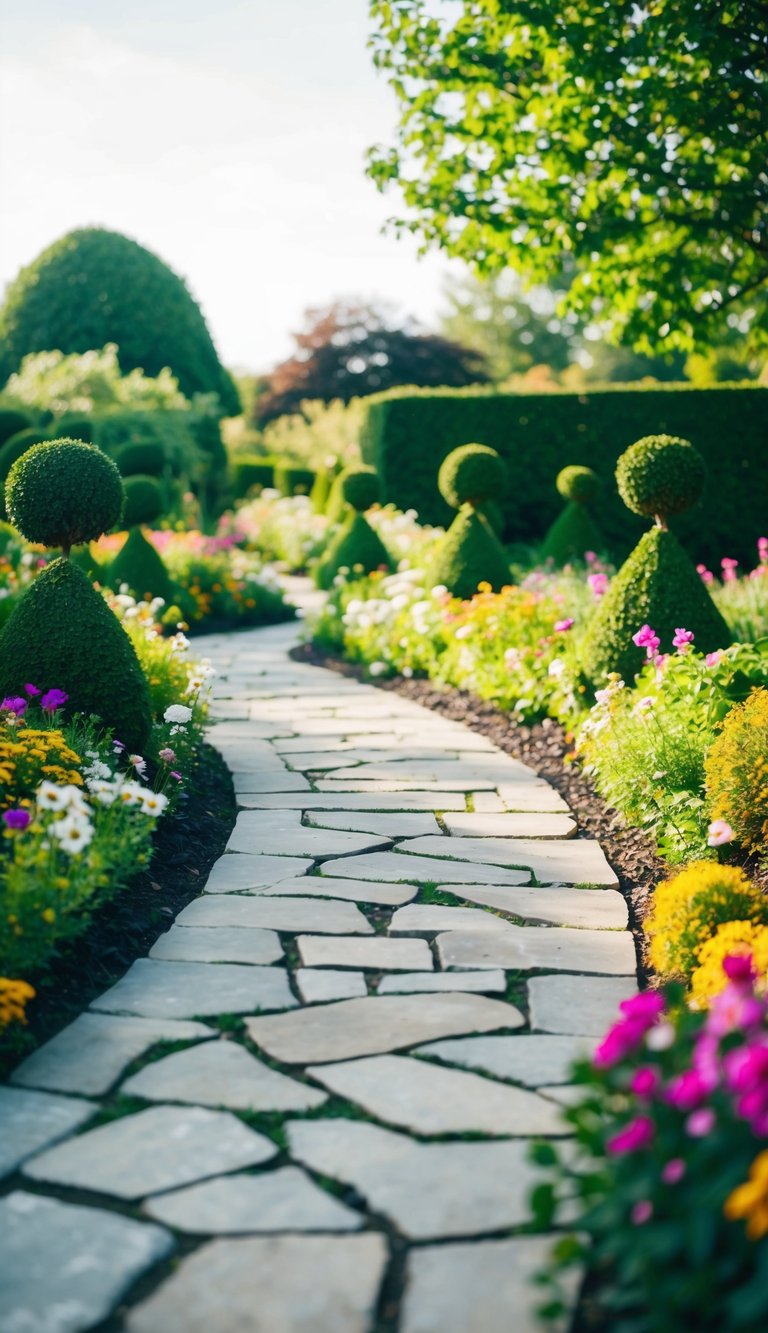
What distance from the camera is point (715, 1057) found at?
73.2 inches

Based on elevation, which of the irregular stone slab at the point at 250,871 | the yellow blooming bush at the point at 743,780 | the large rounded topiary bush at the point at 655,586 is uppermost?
the large rounded topiary bush at the point at 655,586

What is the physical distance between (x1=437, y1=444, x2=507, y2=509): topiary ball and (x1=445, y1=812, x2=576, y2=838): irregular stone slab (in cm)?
494

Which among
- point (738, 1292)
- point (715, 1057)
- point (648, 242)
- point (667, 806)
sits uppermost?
point (648, 242)

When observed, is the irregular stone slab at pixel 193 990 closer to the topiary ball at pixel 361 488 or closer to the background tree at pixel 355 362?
the topiary ball at pixel 361 488

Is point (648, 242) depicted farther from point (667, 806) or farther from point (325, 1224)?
point (325, 1224)

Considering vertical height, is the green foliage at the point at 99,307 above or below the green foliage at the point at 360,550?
above

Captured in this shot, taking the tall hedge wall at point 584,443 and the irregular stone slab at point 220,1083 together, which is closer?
the irregular stone slab at point 220,1083

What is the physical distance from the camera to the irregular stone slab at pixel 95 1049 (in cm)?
272

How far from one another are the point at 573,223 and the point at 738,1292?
29.0 feet

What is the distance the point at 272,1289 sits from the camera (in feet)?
6.48

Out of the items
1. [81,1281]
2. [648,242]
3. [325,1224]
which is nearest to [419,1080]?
[325,1224]

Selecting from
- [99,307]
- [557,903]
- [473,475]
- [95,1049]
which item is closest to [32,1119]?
[95,1049]

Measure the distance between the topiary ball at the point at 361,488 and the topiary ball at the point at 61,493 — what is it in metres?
7.19

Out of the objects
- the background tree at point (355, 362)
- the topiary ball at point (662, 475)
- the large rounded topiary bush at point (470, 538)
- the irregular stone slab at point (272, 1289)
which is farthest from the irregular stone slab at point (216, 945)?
the background tree at point (355, 362)
